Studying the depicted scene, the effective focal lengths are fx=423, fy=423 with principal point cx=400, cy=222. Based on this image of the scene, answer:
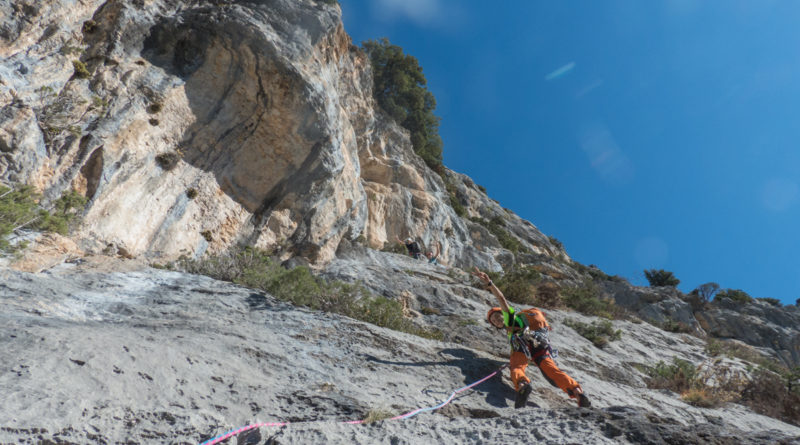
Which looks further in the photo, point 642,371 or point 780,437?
point 642,371

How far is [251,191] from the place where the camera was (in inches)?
523

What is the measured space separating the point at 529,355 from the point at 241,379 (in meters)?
3.67

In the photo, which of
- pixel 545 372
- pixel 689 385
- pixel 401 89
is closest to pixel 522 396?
pixel 545 372

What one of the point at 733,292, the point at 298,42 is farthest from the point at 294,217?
the point at 733,292

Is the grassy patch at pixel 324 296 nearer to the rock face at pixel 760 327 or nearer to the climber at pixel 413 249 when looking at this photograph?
the climber at pixel 413 249

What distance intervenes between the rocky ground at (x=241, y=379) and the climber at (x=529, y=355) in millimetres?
259

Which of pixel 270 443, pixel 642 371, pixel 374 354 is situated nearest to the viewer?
pixel 270 443

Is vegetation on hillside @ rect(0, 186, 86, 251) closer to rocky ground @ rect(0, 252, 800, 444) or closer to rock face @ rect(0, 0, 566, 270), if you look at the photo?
rock face @ rect(0, 0, 566, 270)

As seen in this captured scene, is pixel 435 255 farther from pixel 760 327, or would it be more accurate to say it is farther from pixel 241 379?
pixel 760 327

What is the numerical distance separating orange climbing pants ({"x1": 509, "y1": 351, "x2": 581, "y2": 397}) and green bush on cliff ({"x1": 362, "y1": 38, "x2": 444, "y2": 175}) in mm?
23770

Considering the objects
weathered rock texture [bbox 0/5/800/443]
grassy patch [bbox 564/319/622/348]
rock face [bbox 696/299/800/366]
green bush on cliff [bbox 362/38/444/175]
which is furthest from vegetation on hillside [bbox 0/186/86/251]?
rock face [bbox 696/299/800/366]

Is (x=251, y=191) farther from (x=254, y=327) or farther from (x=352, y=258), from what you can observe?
(x=254, y=327)

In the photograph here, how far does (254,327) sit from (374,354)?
1.59 meters

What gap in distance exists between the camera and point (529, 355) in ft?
18.5
